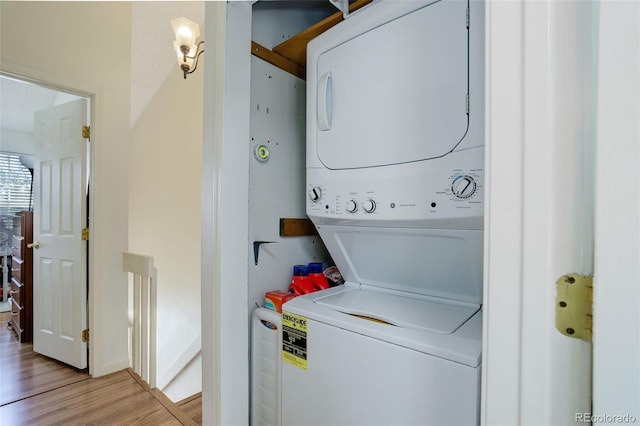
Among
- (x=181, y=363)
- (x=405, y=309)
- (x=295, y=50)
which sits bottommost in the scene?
(x=181, y=363)

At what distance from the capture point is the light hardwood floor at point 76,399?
1.94 metres

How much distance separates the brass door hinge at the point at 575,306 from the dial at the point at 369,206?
2.01ft

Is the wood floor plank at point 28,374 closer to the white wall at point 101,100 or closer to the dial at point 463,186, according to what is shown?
the white wall at point 101,100

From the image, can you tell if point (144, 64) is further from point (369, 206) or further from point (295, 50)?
point (369, 206)

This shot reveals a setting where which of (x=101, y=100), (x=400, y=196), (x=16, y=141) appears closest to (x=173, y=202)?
(x=101, y=100)

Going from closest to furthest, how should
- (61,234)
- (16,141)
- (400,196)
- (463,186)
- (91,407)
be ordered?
1. (463,186)
2. (400,196)
3. (91,407)
4. (61,234)
5. (16,141)

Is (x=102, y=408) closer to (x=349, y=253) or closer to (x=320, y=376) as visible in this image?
(x=320, y=376)

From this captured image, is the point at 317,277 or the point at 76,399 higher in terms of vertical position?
the point at 317,277

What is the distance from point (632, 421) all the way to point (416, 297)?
754 mm

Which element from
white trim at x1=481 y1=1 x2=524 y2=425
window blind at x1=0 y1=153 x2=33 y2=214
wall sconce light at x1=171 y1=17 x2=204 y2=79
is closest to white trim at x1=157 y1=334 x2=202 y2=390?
wall sconce light at x1=171 y1=17 x2=204 y2=79

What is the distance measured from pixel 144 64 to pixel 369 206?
3.70m

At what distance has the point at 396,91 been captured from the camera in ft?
3.08

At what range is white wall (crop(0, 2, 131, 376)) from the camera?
2219 mm

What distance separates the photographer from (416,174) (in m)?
0.90
